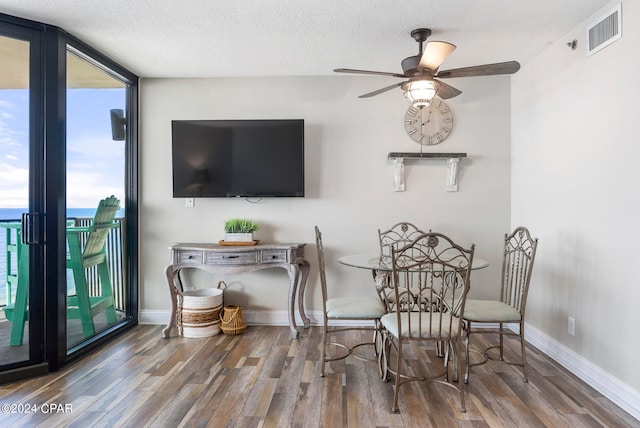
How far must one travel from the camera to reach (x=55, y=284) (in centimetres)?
273

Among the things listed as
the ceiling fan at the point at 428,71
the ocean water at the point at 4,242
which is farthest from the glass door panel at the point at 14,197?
the ceiling fan at the point at 428,71

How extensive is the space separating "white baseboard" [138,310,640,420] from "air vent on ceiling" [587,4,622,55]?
2.11 metres

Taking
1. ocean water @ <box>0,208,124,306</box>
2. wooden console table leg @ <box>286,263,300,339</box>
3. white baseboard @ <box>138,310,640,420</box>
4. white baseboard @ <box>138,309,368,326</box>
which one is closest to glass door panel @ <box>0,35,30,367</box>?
ocean water @ <box>0,208,124,306</box>

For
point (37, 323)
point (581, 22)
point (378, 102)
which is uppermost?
point (581, 22)

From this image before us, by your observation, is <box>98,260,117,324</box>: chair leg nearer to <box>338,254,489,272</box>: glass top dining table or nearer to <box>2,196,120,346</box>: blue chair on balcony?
<box>2,196,120,346</box>: blue chair on balcony

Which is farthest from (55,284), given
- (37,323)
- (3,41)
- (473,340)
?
(473,340)

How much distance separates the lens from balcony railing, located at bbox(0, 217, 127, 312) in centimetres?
259

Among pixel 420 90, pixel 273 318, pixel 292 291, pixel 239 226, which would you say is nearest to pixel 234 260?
pixel 239 226

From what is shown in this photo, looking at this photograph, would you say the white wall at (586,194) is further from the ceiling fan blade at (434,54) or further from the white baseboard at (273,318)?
the white baseboard at (273,318)

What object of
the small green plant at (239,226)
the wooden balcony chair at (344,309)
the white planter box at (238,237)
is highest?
the small green plant at (239,226)

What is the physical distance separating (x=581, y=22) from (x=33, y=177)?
4.04m

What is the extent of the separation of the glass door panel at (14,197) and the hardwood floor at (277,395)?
0.38 metres

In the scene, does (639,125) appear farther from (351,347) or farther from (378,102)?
(351,347)

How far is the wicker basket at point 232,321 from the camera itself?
3494 millimetres
